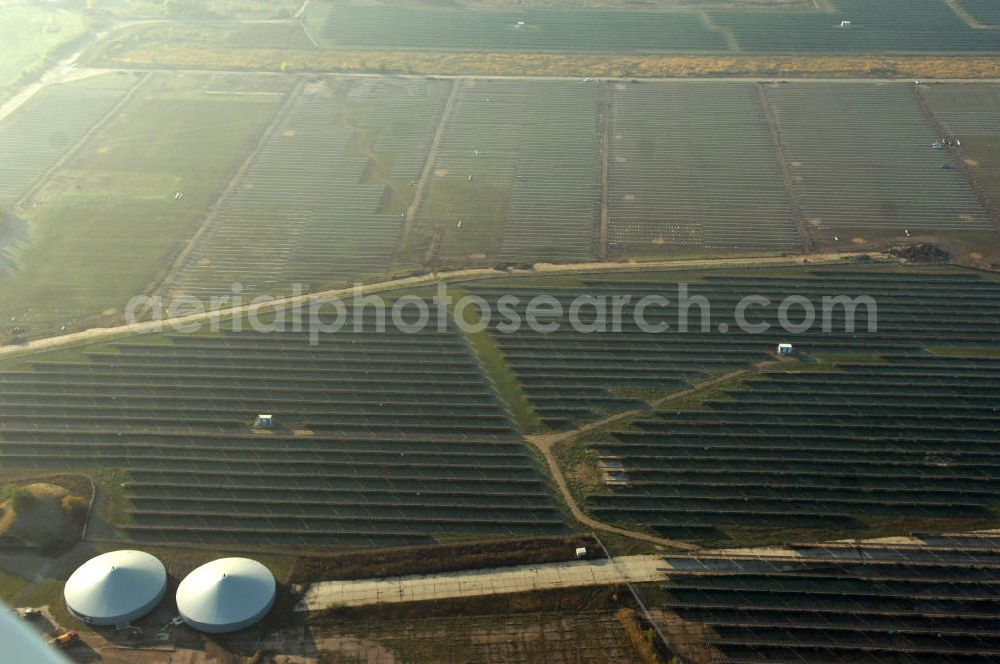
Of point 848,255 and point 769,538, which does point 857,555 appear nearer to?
point 769,538

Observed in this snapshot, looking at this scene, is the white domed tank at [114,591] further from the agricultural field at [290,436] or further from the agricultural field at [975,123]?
the agricultural field at [975,123]

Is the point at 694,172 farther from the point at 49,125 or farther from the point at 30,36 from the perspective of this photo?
the point at 30,36

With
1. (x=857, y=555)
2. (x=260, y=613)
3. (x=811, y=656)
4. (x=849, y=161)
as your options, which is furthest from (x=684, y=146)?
(x=260, y=613)

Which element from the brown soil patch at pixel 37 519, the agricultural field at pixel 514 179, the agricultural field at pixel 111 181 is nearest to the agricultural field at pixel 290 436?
Answer: the brown soil patch at pixel 37 519

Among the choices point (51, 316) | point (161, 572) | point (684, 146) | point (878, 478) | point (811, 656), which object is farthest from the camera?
point (684, 146)

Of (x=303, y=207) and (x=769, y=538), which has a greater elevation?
(x=303, y=207)

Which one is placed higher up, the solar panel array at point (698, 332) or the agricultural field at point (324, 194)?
the agricultural field at point (324, 194)

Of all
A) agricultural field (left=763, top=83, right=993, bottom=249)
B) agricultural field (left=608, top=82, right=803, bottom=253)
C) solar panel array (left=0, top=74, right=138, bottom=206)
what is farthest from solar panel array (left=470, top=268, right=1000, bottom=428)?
solar panel array (left=0, top=74, right=138, bottom=206)
